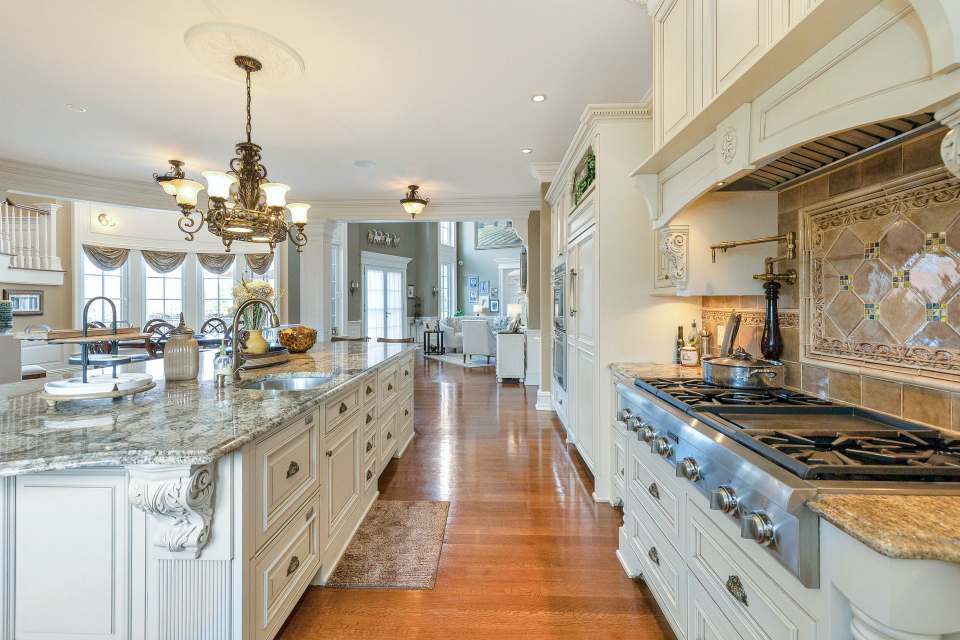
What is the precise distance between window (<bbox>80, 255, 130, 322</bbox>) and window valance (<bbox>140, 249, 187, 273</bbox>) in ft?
1.17

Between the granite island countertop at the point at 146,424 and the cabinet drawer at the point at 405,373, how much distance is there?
5.27ft

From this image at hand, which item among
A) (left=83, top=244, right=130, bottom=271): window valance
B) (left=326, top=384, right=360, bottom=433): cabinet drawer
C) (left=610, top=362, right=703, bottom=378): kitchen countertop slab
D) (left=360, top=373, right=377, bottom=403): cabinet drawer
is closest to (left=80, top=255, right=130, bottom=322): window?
(left=83, top=244, right=130, bottom=271): window valance

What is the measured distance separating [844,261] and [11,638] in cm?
273

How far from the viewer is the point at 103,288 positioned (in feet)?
23.6

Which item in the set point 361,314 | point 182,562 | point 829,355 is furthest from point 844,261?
point 361,314

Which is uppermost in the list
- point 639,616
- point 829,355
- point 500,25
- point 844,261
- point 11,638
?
point 500,25

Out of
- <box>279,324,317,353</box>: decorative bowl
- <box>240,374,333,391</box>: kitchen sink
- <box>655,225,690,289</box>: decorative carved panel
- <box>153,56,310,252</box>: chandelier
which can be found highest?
<box>153,56,310,252</box>: chandelier

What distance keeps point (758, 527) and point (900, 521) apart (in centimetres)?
25

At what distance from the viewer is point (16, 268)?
5742 millimetres

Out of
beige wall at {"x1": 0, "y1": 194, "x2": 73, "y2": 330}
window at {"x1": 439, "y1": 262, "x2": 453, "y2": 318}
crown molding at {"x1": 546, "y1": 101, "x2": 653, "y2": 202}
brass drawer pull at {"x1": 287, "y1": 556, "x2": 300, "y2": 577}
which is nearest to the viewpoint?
brass drawer pull at {"x1": 287, "y1": 556, "x2": 300, "y2": 577}

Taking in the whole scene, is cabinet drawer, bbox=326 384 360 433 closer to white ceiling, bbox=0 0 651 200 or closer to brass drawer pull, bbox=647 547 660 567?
brass drawer pull, bbox=647 547 660 567

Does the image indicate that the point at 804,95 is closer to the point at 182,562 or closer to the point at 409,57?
the point at 182,562

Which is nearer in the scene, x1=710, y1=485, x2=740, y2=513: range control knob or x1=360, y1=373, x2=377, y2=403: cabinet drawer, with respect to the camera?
x1=710, y1=485, x2=740, y2=513: range control knob

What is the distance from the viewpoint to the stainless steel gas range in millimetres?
847
